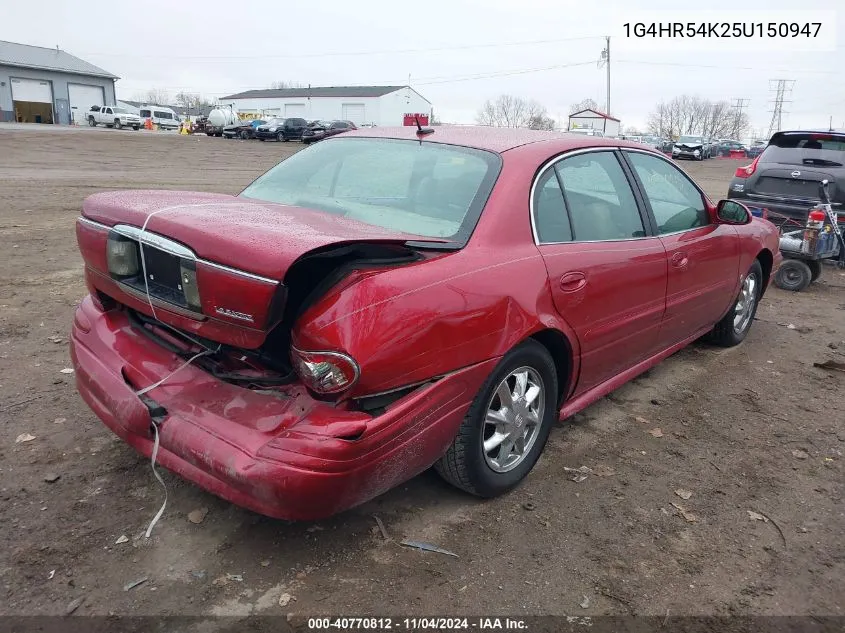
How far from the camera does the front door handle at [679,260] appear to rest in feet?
12.7

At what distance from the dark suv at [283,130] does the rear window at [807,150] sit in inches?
1378

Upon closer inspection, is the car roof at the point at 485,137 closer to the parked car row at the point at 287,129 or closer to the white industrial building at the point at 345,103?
the parked car row at the point at 287,129

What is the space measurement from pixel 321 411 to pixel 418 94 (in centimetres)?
8663

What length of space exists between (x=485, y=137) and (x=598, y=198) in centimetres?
69

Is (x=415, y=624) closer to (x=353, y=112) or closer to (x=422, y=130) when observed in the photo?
(x=422, y=130)

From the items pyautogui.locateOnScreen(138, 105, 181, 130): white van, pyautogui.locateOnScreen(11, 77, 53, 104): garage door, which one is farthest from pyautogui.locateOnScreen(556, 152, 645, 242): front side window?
pyautogui.locateOnScreen(11, 77, 53, 104): garage door

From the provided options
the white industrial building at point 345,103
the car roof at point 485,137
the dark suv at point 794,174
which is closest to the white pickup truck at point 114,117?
the white industrial building at point 345,103

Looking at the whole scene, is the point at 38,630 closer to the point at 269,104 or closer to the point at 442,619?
the point at 442,619

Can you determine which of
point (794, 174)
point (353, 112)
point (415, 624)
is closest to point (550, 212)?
point (415, 624)

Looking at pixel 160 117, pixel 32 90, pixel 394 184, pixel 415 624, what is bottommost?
pixel 415 624

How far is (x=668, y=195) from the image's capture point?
13.7 feet

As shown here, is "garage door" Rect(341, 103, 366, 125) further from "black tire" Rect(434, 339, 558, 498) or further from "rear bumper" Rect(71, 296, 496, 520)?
"rear bumper" Rect(71, 296, 496, 520)

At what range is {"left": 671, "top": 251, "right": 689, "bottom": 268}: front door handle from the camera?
153 inches

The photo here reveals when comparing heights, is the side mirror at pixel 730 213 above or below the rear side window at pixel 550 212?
below
